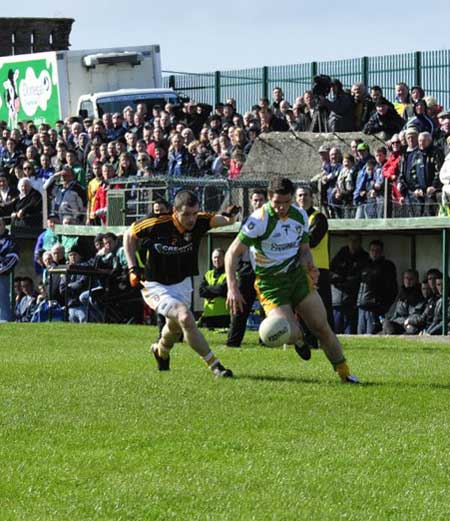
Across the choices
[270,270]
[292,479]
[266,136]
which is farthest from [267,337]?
[266,136]

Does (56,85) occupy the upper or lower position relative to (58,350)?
upper

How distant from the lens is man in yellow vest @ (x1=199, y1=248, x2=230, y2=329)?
815 inches

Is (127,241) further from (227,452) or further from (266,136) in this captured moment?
(266,136)

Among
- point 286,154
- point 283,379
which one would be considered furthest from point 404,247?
point 283,379

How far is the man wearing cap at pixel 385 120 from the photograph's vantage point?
23.7m

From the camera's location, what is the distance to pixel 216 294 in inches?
816

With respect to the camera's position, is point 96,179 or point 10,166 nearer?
point 96,179

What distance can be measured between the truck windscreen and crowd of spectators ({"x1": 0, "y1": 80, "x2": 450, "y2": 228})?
2.38 metres

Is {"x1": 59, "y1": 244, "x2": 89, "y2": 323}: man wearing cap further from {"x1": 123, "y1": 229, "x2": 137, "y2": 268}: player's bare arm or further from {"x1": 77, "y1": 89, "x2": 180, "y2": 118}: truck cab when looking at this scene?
{"x1": 123, "y1": 229, "x2": 137, "y2": 268}: player's bare arm

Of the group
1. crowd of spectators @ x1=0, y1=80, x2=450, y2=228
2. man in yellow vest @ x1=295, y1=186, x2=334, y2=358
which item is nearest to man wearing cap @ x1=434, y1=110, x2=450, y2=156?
crowd of spectators @ x1=0, y1=80, x2=450, y2=228

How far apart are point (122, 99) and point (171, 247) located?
2149 centimetres

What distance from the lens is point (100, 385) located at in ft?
42.5

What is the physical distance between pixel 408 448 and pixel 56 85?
2848cm

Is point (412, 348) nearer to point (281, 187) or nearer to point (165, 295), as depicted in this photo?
point (165, 295)
